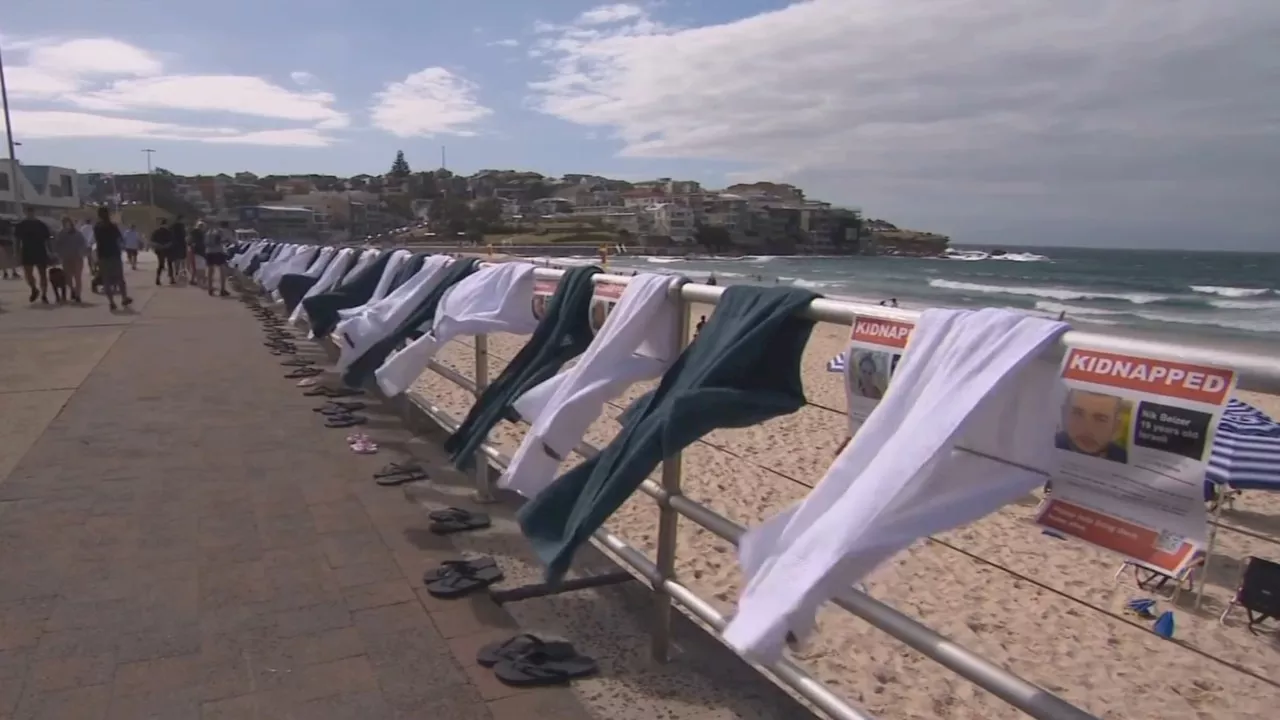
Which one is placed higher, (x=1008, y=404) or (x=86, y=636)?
(x=1008, y=404)

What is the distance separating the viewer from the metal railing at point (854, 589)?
1393 millimetres

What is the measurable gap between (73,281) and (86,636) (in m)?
15.1

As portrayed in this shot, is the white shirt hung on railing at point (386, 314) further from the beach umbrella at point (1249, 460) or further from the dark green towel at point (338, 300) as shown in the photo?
the beach umbrella at point (1249, 460)

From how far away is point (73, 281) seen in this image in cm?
1521

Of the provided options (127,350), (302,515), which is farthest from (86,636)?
(127,350)

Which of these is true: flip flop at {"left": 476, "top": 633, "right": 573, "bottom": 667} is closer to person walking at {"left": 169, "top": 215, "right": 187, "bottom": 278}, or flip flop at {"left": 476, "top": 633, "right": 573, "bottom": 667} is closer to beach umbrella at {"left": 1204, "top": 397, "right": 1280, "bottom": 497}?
beach umbrella at {"left": 1204, "top": 397, "right": 1280, "bottom": 497}

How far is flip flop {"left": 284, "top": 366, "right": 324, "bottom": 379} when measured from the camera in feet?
26.3

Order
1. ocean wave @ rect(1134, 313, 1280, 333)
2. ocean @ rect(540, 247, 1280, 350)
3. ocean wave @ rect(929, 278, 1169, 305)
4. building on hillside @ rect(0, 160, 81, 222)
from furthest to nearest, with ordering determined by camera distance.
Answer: building on hillside @ rect(0, 160, 81, 222)
ocean wave @ rect(929, 278, 1169, 305)
ocean wave @ rect(1134, 313, 1280, 333)
ocean @ rect(540, 247, 1280, 350)

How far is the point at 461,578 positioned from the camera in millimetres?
3324

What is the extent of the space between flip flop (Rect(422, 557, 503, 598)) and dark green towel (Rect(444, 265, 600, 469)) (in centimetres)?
41

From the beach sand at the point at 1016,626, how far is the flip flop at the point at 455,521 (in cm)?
99

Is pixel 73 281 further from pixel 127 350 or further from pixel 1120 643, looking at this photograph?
pixel 1120 643

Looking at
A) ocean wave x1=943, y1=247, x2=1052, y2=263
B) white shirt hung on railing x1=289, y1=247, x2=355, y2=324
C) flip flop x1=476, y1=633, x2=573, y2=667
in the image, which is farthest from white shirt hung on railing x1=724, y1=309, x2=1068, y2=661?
ocean wave x1=943, y1=247, x2=1052, y2=263

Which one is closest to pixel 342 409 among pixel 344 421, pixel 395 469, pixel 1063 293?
pixel 344 421
